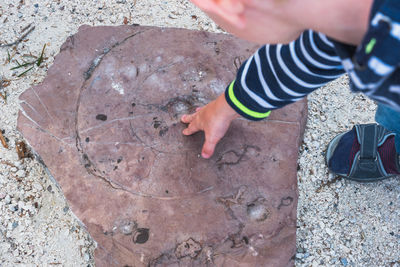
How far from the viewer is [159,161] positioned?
1333mm

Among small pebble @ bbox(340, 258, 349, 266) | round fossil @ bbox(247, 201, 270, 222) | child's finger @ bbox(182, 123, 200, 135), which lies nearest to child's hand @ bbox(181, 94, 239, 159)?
child's finger @ bbox(182, 123, 200, 135)

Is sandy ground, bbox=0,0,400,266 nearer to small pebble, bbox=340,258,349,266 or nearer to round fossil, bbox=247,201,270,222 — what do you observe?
small pebble, bbox=340,258,349,266

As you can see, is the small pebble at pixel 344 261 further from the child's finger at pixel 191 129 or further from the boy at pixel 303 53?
the child's finger at pixel 191 129

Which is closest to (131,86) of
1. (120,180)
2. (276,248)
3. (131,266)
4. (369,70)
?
(120,180)

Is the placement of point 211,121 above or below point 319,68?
below

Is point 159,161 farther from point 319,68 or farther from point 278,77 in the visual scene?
point 319,68

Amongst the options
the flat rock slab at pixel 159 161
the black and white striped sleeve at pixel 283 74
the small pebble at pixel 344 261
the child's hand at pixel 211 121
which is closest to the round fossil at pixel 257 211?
the flat rock slab at pixel 159 161

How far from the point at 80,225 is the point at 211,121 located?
668 mm

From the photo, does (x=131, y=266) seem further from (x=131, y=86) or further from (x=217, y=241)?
(x=131, y=86)

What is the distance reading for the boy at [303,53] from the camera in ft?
1.95

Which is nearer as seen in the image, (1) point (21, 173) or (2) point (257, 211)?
(2) point (257, 211)

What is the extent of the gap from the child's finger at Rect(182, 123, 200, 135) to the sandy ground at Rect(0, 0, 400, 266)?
0.59m

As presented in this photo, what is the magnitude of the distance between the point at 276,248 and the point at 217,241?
0.75 ft

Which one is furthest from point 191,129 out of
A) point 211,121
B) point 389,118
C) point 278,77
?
point 389,118
